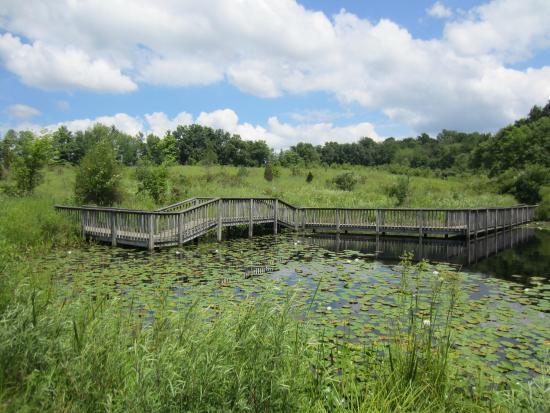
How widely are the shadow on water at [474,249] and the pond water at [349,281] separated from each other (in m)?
0.04

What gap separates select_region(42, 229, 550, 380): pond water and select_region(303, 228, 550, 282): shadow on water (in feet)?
0.12

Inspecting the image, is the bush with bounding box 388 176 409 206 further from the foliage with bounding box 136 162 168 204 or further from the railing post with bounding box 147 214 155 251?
the railing post with bounding box 147 214 155 251

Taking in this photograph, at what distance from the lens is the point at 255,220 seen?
16.9 metres

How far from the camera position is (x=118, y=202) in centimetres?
1927

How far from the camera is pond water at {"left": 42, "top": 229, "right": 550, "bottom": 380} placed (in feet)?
16.9

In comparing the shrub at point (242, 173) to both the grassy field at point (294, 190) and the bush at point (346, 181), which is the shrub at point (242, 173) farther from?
the bush at point (346, 181)

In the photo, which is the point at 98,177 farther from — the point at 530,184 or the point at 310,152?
the point at 310,152

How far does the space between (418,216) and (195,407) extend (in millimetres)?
16255

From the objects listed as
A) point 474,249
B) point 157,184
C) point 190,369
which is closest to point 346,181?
point 157,184

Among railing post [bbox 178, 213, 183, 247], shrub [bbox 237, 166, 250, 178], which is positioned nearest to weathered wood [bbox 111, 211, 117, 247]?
railing post [bbox 178, 213, 183, 247]

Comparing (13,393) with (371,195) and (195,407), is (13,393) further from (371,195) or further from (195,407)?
(371,195)

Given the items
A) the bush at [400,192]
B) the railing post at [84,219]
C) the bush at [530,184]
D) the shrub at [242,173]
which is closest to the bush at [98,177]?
the railing post at [84,219]

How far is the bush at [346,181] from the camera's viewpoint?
3325cm

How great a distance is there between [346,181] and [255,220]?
1831 centimetres
